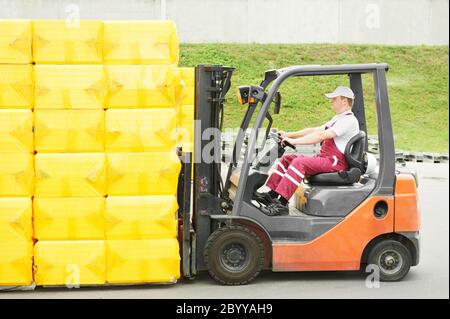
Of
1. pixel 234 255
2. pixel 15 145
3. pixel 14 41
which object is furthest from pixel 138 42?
pixel 234 255

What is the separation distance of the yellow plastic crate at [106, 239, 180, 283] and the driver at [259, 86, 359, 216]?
0.90 meters

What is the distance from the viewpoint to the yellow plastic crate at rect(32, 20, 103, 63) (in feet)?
20.9

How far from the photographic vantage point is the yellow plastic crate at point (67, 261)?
6.45 metres

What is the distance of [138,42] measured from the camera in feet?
21.0

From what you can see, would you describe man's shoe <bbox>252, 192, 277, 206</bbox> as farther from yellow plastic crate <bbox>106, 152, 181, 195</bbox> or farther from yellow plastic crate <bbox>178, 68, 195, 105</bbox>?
yellow plastic crate <bbox>178, 68, 195, 105</bbox>

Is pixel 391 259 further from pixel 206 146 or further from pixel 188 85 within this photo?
pixel 188 85

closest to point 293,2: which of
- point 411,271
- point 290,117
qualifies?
point 290,117

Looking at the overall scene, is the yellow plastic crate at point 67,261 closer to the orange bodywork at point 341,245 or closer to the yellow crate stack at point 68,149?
the yellow crate stack at point 68,149

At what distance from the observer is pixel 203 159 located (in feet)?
22.6

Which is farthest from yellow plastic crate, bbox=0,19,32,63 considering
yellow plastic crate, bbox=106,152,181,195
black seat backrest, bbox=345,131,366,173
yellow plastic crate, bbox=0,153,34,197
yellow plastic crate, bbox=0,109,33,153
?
black seat backrest, bbox=345,131,366,173

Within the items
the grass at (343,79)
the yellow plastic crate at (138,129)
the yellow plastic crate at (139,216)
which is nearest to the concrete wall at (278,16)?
the grass at (343,79)

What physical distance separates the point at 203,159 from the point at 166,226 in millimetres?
679

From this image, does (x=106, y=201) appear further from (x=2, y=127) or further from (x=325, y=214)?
(x=325, y=214)

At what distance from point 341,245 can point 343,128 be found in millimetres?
945
